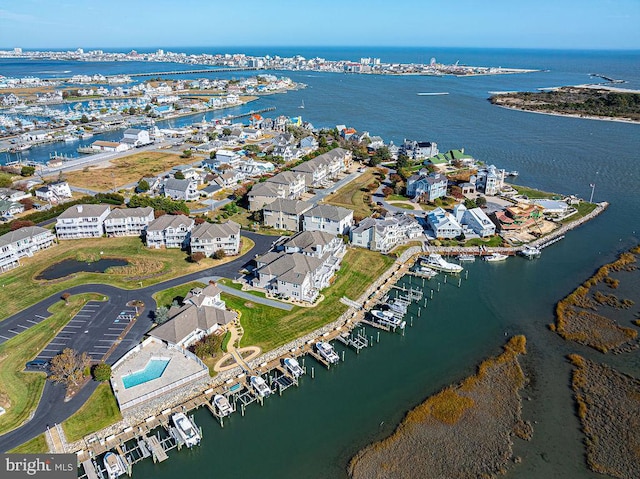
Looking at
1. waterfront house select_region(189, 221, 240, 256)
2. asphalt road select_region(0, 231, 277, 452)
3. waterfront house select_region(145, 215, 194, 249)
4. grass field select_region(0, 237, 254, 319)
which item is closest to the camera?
asphalt road select_region(0, 231, 277, 452)

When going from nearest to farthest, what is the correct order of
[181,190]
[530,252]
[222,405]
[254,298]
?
[222,405] < [254,298] < [530,252] < [181,190]

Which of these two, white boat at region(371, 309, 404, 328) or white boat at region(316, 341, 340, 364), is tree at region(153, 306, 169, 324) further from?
white boat at region(371, 309, 404, 328)

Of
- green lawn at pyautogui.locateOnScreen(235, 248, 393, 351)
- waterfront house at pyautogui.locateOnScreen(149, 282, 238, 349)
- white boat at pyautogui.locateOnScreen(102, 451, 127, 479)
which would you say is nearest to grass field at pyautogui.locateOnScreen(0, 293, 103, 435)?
white boat at pyautogui.locateOnScreen(102, 451, 127, 479)

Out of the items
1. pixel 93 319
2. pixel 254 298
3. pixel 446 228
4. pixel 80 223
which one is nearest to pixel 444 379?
pixel 254 298

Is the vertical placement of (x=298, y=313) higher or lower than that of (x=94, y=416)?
higher

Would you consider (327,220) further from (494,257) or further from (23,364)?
(23,364)
